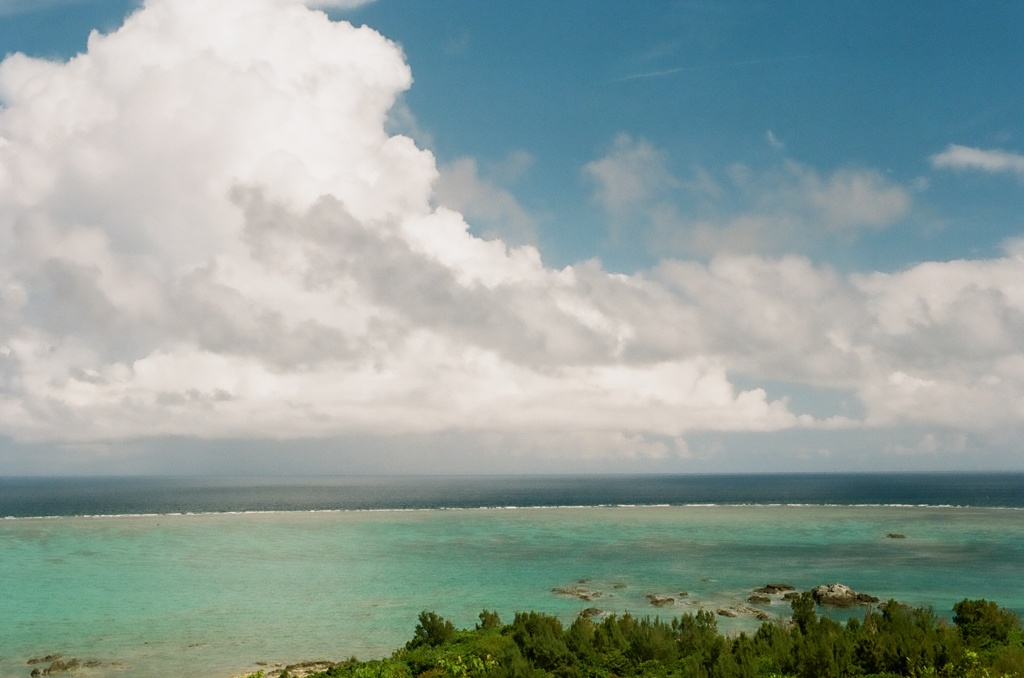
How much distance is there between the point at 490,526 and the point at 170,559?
145 feet

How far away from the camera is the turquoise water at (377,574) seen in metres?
36.5

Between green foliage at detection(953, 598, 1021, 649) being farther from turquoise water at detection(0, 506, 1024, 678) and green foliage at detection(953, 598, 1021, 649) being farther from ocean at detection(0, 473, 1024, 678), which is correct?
turquoise water at detection(0, 506, 1024, 678)

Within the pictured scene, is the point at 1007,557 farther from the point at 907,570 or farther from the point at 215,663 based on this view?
the point at 215,663

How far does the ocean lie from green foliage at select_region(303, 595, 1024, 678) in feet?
41.9

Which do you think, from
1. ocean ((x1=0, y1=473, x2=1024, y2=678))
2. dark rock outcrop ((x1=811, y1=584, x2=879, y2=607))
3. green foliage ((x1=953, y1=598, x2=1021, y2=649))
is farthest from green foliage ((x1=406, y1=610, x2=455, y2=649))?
dark rock outcrop ((x1=811, y1=584, x2=879, y2=607))

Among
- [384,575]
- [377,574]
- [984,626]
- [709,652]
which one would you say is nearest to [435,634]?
[709,652]

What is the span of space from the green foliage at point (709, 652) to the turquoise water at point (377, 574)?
1311 cm

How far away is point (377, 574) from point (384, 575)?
88 cm

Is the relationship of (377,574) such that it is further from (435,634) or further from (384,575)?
(435,634)

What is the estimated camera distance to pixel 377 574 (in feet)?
183

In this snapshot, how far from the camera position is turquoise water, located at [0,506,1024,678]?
3653 cm

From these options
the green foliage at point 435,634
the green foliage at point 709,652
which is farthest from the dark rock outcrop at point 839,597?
the green foliage at point 435,634

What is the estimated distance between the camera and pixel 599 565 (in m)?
59.7

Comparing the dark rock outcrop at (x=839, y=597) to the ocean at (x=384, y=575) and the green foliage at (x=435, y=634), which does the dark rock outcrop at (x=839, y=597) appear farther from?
the green foliage at (x=435, y=634)
